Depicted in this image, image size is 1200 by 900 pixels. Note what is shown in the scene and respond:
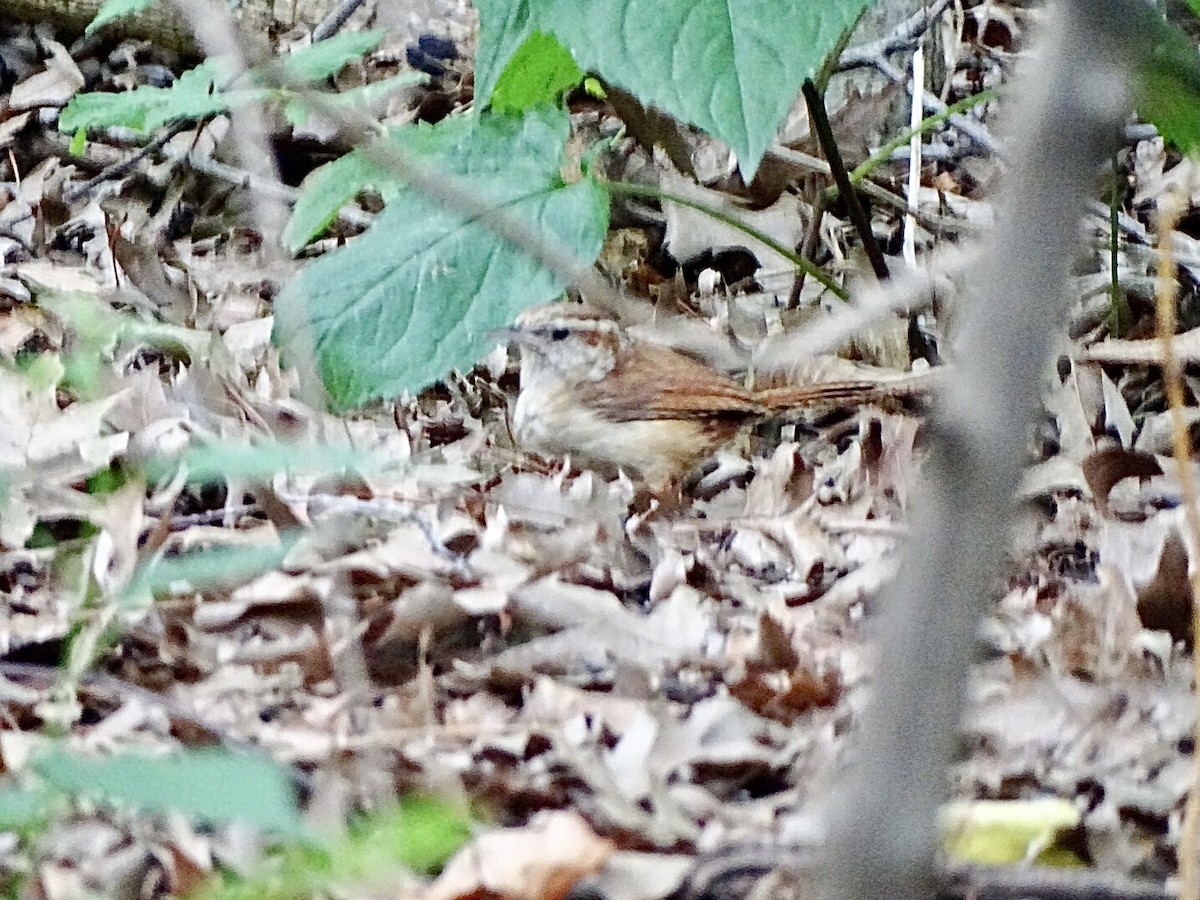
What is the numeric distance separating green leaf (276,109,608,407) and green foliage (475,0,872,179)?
27.2 inches

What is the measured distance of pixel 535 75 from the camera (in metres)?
3.08

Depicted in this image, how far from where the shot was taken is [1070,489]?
2994mm

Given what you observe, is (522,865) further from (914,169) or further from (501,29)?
(914,169)

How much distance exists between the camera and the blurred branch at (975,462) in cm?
64

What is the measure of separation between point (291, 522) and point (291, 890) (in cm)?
148

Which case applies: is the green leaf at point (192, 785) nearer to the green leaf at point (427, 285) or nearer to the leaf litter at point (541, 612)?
the leaf litter at point (541, 612)

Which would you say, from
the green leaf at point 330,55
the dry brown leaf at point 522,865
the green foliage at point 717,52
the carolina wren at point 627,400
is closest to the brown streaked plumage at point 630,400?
the carolina wren at point 627,400

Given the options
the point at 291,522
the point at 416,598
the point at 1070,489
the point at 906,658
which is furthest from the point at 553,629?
the point at 906,658

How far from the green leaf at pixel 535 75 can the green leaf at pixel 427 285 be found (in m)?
0.19

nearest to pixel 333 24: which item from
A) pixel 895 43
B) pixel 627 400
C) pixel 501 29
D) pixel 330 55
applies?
pixel 330 55

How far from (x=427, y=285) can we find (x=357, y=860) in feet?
6.78

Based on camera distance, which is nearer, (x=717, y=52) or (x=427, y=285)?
(x=717, y=52)

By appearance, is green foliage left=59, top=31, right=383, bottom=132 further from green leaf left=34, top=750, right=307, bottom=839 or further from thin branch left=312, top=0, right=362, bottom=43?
green leaf left=34, top=750, right=307, bottom=839

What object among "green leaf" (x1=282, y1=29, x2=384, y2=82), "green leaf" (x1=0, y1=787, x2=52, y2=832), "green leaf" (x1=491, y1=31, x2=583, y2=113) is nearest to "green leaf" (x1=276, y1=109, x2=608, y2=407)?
"green leaf" (x1=491, y1=31, x2=583, y2=113)
